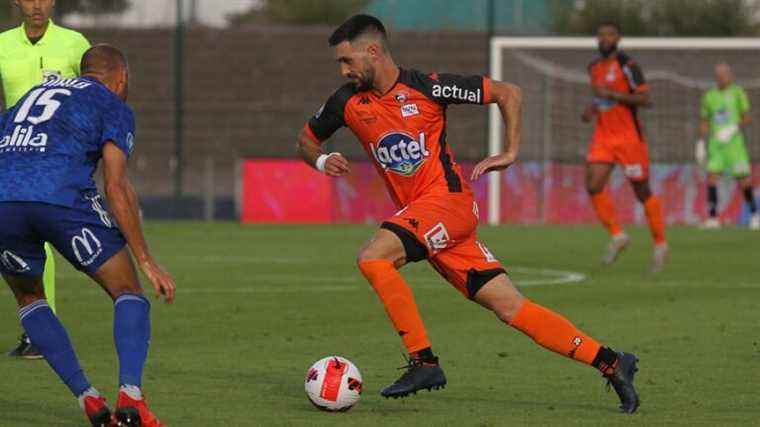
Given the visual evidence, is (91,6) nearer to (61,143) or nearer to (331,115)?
(331,115)

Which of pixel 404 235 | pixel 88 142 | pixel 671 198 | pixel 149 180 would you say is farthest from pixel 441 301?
pixel 149 180

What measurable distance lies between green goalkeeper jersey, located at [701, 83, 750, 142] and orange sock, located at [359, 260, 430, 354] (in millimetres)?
18483

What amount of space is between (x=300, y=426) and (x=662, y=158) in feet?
68.4

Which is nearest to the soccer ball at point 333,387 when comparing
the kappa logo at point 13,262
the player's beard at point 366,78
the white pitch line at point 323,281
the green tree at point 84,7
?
the player's beard at point 366,78

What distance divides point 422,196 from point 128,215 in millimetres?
1966

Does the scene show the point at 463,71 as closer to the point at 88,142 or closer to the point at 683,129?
the point at 683,129

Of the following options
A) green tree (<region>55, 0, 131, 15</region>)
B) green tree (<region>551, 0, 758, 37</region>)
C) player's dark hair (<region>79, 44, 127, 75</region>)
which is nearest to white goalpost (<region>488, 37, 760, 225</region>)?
green tree (<region>551, 0, 758, 37</region>)

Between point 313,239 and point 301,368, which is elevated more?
point 301,368

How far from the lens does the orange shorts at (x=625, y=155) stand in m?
17.5

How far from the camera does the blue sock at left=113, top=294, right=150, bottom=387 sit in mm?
7188

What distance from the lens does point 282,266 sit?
1784cm

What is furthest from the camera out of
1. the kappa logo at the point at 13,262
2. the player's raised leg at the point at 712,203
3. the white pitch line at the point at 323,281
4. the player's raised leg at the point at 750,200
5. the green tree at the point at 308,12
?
the green tree at the point at 308,12

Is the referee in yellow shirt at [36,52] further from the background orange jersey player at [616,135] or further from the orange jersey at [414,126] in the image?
the background orange jersey player at [616,135]

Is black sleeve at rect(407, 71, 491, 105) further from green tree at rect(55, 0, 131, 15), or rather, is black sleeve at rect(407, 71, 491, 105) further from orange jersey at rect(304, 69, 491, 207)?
green tree at rect(55, 0, 131, 15)
